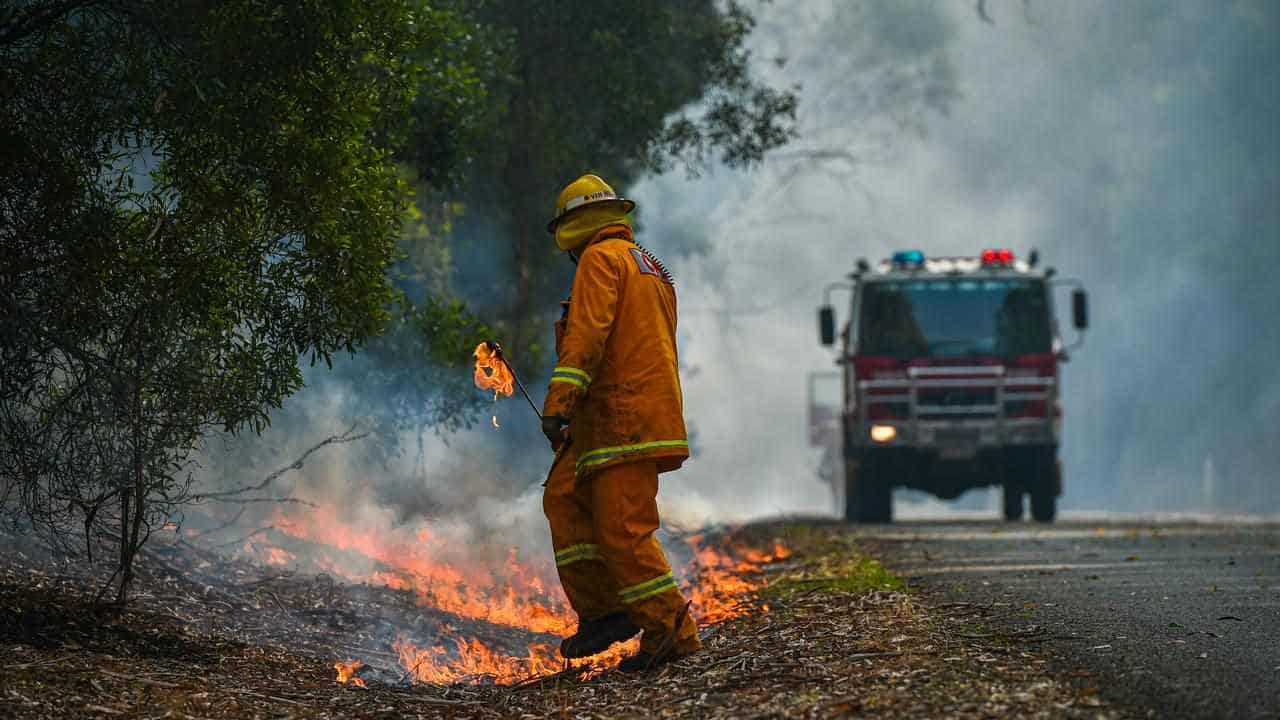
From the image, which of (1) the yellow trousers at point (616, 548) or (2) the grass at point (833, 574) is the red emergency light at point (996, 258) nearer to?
(2) the grass at point (833, 574)

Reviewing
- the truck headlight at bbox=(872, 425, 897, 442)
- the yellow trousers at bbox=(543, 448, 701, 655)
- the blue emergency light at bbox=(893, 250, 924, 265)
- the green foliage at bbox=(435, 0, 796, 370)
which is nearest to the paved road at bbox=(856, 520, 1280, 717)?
the yellow trousers at bbox=(543, 448, 701, 655)

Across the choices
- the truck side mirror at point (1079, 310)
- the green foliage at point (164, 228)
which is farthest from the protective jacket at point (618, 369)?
the truck side mirror at point (1079, 310)

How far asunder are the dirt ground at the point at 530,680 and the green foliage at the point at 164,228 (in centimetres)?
49

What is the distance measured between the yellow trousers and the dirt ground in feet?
0.75

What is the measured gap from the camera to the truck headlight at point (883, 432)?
58.0ft

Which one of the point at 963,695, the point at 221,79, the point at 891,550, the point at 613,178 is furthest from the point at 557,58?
the point at 963,695

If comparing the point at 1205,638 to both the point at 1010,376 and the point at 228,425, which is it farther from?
the point at 1010,376

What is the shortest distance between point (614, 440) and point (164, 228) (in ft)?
7.63

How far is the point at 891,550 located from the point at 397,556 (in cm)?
381

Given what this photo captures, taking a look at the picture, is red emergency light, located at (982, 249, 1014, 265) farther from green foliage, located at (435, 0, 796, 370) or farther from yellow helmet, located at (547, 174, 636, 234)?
yellow helmet, located at (547, 174, 636, 234)

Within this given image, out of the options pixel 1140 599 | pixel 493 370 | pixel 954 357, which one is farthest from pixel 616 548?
pixel 954 357

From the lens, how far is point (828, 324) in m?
18.2

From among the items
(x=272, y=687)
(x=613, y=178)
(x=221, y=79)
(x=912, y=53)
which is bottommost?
(x=272, y=687)

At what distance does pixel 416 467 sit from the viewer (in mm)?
15602
